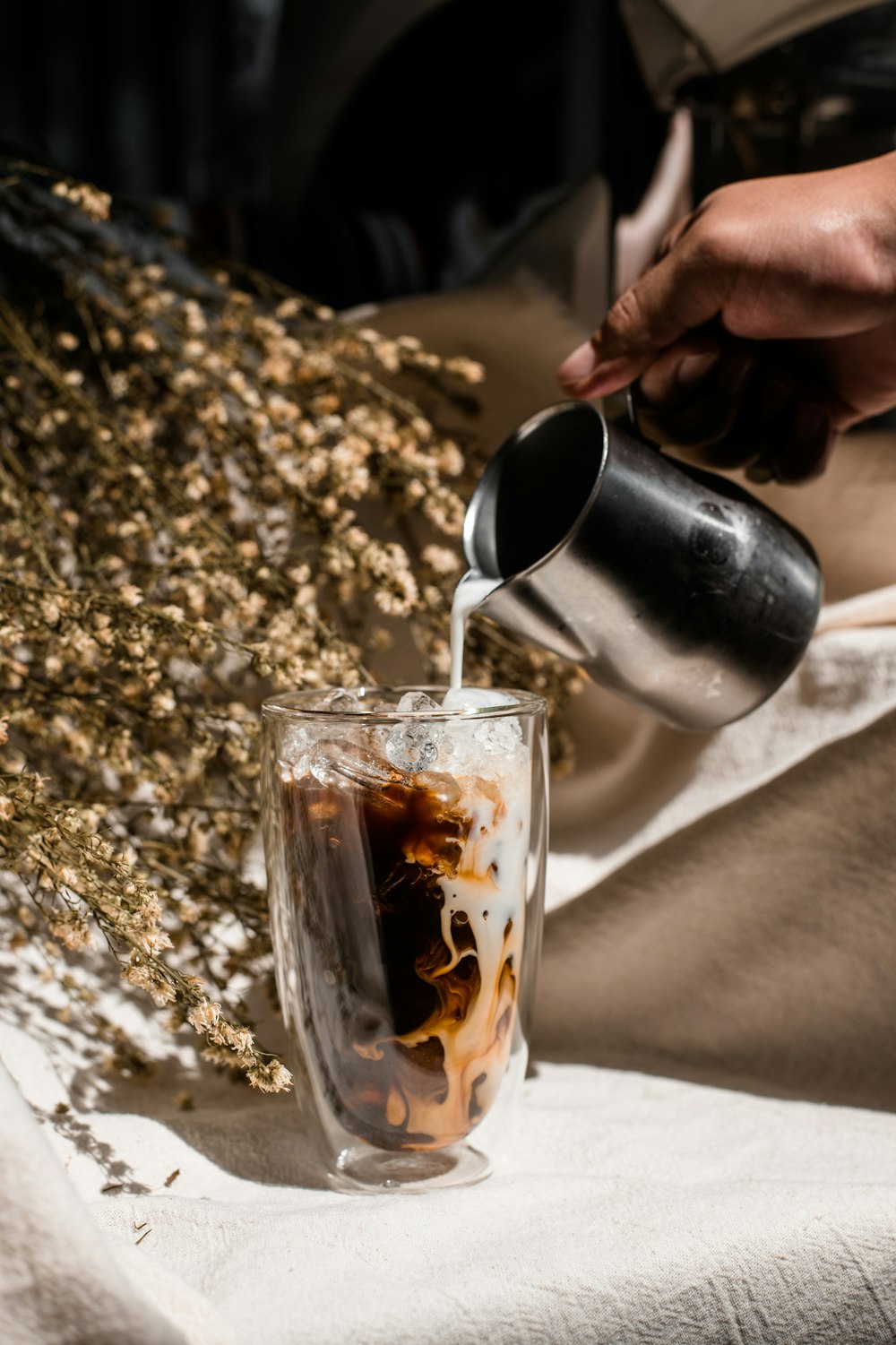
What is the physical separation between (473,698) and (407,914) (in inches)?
5.5

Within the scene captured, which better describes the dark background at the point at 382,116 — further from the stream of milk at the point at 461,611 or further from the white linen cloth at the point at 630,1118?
the stream of milk at the point at 461,611

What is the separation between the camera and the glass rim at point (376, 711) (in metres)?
0.68

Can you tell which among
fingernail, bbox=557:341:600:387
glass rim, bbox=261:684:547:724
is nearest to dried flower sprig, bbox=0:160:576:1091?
glass rim, bbox=261:684:547:724

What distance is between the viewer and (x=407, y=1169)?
745mm

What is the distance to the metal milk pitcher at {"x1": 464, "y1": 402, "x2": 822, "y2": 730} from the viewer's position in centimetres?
75

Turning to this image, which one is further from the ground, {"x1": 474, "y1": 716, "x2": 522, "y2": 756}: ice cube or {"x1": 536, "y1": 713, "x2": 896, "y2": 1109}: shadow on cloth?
{"x1": 474, "y1": 716, "x2": 522, "y2": 756}: ice cube

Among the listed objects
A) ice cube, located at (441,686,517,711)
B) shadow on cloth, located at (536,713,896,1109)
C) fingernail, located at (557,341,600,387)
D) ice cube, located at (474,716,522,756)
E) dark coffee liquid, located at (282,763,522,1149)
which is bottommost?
shadow on cloth, located at (536,713,896,1109)

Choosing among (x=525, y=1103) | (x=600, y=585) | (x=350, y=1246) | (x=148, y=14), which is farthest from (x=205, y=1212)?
(x=148, y=14)

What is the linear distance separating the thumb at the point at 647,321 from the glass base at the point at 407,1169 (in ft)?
1.74

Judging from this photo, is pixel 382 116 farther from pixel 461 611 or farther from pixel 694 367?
pixel 461 611

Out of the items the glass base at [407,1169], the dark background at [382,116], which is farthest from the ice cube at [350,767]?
the dark background at [382,116]

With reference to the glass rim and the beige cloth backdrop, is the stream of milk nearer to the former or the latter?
the glass rim

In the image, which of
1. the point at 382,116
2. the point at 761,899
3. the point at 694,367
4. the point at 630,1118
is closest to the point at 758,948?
the point at 761,899

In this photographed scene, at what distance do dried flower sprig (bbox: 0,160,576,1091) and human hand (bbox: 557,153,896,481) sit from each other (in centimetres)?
18
